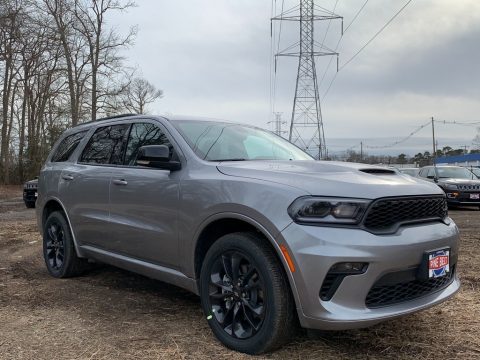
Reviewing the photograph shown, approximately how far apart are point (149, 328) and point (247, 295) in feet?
3.35

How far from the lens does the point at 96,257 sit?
5.09 metres

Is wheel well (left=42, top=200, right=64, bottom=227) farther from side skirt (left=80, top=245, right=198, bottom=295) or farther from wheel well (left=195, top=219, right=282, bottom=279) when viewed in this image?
wheel well (left=195, top=219, right=282, bottom=279)

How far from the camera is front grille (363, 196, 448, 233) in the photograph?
3.14 meters

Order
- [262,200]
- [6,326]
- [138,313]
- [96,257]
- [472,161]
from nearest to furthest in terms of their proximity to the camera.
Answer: [262,200] < [6,326] < [138,313] < [96,257] < [472,161]

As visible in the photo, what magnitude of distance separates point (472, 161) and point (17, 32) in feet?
193

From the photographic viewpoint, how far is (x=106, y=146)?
5242 mm

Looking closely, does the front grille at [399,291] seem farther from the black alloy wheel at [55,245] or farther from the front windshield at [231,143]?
the black alloy wheel at [55,245]

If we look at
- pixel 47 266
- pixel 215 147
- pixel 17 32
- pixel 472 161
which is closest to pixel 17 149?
pixel 17 32

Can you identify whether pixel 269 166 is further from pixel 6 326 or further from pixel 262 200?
pixel 6 326

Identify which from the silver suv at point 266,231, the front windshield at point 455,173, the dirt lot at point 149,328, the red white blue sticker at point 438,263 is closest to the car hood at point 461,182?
the front windshield at point 455,173

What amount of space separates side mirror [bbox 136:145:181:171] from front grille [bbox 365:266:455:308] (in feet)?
5.97

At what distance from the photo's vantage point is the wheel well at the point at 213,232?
12.0ft

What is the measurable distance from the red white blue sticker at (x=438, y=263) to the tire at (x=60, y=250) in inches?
150

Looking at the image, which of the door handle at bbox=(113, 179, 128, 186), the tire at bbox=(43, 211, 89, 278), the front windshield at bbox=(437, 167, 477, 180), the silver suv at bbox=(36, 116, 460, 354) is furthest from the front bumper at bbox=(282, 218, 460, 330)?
the front windshield at bbox=(437, 167, 477, 180)
